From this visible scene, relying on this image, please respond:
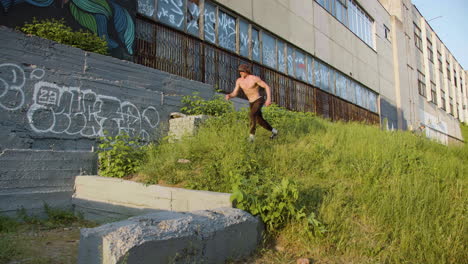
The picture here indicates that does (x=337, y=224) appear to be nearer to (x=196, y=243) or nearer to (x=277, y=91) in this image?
(x=196, y=243)

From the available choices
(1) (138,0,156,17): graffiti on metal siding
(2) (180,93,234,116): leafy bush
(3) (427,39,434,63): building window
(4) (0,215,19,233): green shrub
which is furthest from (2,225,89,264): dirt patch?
(3) (427,39,434,63): building window

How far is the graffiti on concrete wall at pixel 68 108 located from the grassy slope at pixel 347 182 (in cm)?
96

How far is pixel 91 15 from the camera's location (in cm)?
660

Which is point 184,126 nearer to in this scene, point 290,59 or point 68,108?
point 68,108

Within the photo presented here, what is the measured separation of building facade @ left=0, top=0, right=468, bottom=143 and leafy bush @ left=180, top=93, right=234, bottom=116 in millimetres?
1310

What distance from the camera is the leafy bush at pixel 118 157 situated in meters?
5.17

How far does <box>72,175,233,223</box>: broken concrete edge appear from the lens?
12.1 feet

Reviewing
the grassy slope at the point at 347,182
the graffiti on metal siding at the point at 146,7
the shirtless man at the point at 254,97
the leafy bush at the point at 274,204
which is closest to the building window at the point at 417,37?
the grassy slope at the point at 347,182

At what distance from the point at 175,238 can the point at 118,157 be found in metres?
3.30

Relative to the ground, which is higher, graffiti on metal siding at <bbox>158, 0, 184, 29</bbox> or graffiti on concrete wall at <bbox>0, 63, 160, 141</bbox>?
graffiti on metal siding at <bbox>158, 0, 184, 29</bbox>

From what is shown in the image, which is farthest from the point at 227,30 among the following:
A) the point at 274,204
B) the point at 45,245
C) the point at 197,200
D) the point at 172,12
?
the point at 45,245

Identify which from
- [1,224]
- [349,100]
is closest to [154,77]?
[1,224]

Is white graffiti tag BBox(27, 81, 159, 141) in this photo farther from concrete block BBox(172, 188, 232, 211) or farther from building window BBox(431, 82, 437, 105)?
building window BBox(431, 82, 437, 105)

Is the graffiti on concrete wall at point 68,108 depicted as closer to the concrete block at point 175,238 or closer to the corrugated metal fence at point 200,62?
the corrugated metal fence at point 200,62
